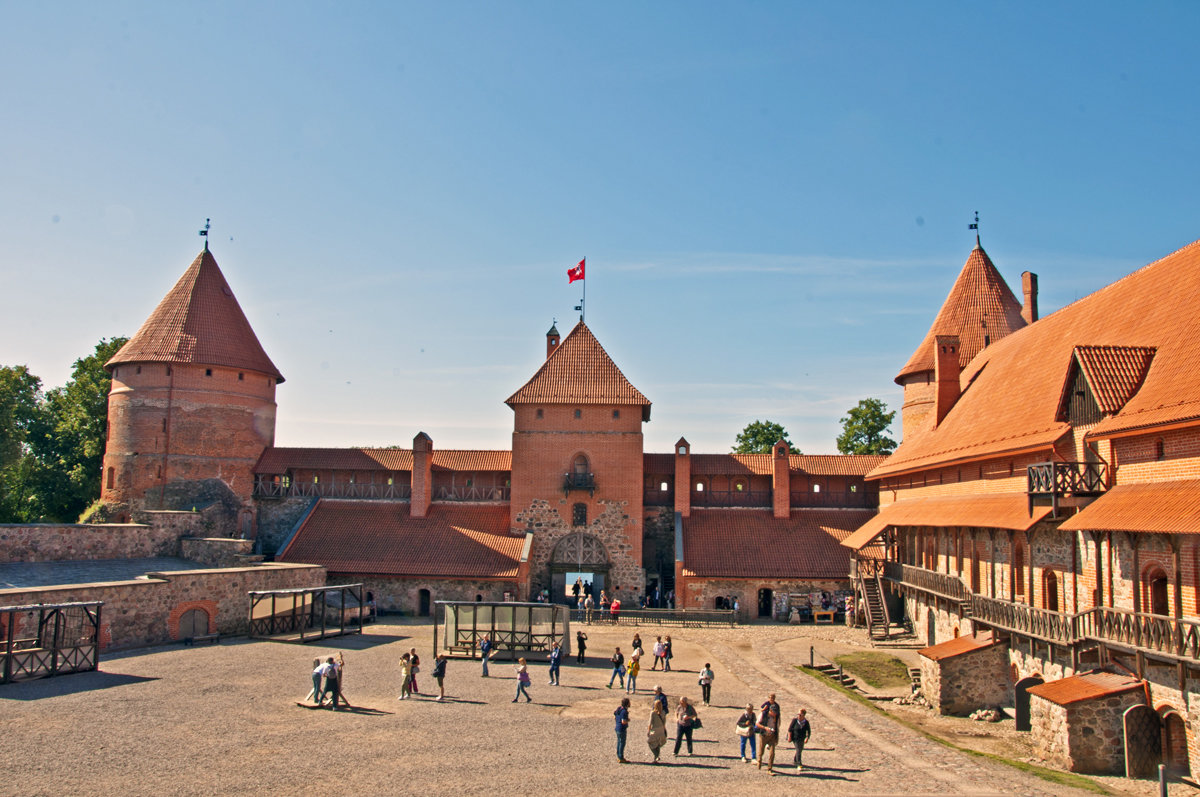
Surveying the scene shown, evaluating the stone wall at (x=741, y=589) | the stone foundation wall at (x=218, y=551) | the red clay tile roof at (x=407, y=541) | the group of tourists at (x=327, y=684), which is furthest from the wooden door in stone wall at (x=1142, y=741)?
the stone foundation wall at (x=218, y=551)

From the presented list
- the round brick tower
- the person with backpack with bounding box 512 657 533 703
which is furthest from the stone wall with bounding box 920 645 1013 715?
the round brick tower

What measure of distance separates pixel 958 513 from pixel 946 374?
844cm

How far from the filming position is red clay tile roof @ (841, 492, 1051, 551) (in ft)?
65.1

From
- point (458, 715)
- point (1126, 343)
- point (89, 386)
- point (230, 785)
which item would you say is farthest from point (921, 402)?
point (89, 386)

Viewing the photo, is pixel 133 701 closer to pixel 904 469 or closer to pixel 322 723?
pixel 322 723

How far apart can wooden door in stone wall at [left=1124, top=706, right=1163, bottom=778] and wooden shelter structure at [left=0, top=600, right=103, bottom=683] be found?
67.5 feet

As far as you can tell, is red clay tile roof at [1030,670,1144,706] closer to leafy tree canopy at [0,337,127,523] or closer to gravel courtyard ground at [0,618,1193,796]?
gravel courtyard ground at [0,618,1193,796]

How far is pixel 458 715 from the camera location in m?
17.8

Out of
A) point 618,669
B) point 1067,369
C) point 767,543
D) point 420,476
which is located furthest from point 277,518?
point 1067,369

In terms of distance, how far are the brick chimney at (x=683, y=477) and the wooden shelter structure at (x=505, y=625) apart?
13.0 meters

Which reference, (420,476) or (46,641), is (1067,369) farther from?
(420,476)

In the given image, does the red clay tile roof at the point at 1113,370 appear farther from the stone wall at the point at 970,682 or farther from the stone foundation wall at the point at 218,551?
the stone foundation wall at the point at 218,551

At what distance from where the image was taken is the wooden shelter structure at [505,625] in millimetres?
24219

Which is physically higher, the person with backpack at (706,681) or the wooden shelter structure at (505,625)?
the wooden shelter structure at (505,625)
